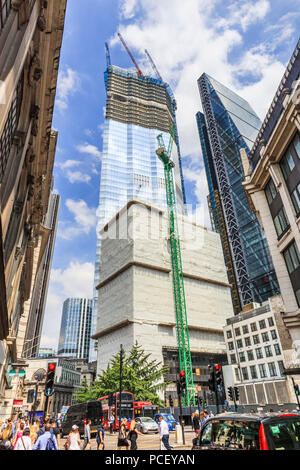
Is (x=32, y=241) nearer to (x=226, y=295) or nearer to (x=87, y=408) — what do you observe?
(x=87, y=408)

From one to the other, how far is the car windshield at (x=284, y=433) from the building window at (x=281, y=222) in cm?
1720

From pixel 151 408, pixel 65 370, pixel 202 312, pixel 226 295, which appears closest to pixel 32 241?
pixel 151 408

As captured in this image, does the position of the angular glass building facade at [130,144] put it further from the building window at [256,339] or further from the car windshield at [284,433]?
the car windshield at [284,433]

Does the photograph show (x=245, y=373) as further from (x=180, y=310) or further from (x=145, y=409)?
(x=145, y=409)

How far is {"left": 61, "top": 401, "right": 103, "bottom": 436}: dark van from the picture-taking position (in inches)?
1062

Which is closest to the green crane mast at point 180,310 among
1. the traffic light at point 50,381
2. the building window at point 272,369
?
the building window at point 272,369

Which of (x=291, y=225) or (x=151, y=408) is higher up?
(x=291, y=225)

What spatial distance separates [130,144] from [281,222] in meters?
121

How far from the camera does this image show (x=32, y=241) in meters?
25.9

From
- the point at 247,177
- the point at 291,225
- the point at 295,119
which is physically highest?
the point at 247,177

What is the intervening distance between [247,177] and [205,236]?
235ft

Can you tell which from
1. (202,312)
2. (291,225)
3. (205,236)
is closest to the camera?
(291,225)

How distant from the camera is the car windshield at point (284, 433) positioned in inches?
241

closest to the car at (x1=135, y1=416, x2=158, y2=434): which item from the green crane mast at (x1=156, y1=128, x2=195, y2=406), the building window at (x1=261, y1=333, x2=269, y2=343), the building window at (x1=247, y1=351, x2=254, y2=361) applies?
the green crane mast at (x1=156, y1=128, x2=195, y2=406)
